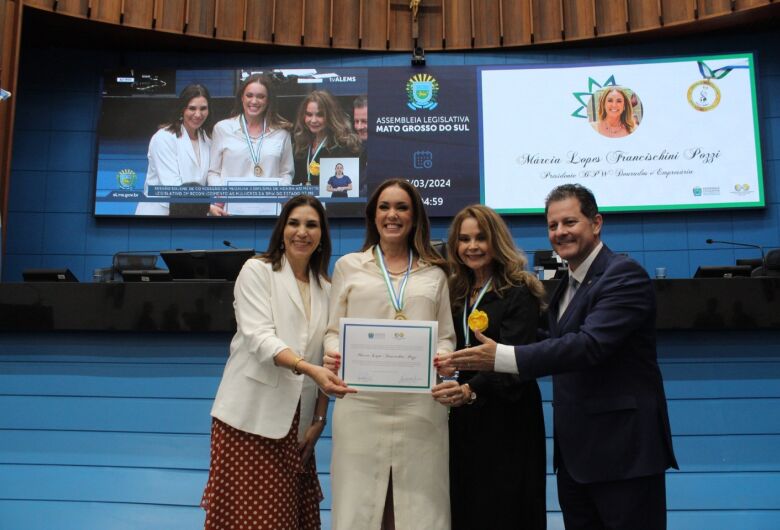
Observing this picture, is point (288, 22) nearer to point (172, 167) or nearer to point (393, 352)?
point (172, 167)

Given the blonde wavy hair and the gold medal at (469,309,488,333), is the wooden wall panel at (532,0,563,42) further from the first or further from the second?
the gold medal at (469,309,488,333)

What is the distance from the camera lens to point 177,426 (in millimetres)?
2709

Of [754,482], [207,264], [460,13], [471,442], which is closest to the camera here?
[471,442]

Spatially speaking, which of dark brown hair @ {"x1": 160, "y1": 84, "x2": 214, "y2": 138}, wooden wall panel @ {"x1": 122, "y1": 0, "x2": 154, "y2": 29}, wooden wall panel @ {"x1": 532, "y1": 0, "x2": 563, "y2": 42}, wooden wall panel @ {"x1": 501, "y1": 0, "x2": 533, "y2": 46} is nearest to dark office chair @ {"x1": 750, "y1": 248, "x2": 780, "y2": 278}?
wooden wall panel @ {"x1": 532, "y1": 0, "x2": 563, "y2": 42}

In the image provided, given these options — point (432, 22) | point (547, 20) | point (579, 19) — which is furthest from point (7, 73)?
point (579, 19)

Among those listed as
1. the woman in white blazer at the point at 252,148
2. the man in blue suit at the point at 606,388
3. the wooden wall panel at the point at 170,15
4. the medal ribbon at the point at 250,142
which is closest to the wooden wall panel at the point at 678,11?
the woman in white blazer at the point at 252,148

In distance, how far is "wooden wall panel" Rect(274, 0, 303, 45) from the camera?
585 cm

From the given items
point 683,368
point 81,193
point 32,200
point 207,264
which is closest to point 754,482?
point 683,368

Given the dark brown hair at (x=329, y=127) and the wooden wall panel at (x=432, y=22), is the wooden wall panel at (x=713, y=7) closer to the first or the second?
the wooden wall panel at (x=432, y=22)

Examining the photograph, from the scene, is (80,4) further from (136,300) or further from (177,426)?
(177,426)

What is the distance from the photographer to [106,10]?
558 cm

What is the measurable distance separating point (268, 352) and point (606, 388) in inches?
38.3

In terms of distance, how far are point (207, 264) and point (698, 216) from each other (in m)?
4.68

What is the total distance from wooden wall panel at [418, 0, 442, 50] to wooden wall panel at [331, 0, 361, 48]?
0.54 meters
